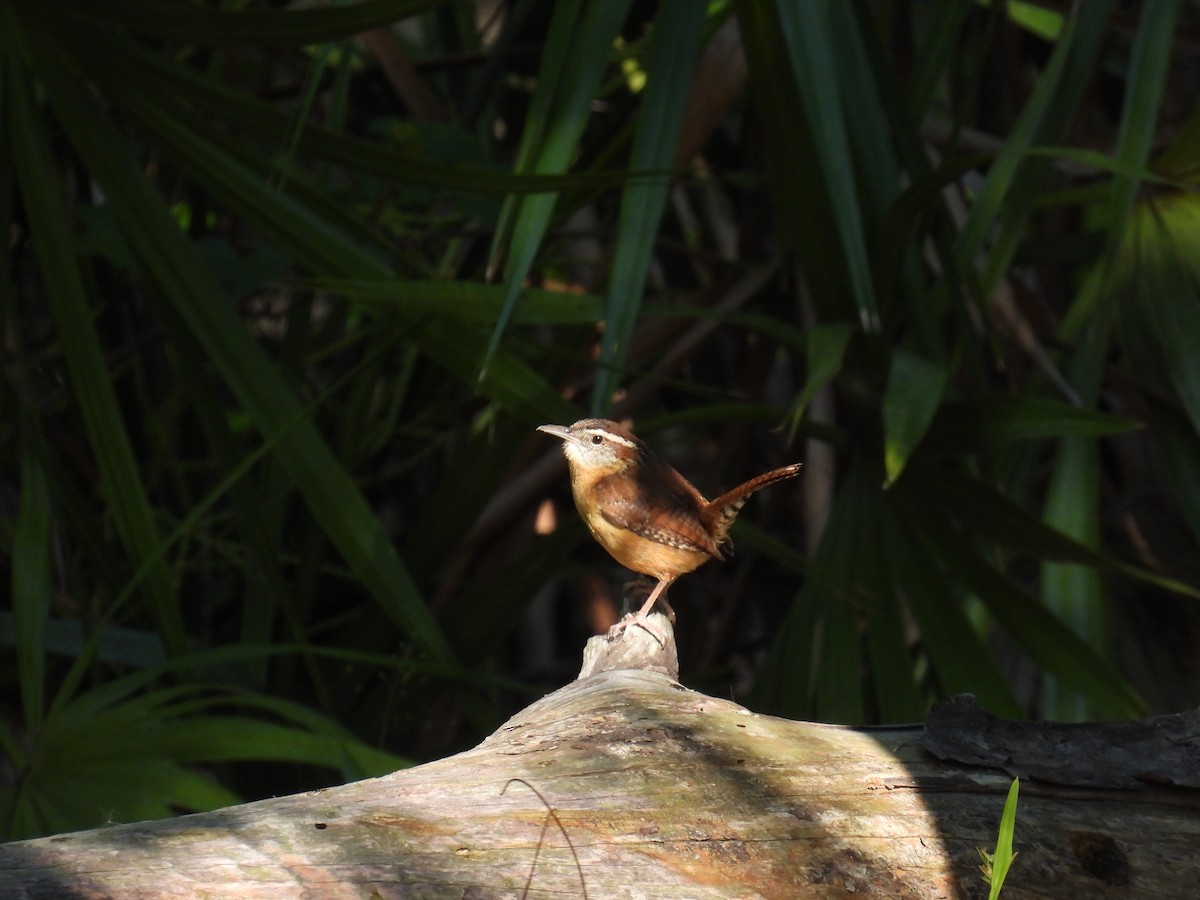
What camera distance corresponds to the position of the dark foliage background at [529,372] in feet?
9.04

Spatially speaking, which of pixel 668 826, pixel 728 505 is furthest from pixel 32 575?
pixel 668 826

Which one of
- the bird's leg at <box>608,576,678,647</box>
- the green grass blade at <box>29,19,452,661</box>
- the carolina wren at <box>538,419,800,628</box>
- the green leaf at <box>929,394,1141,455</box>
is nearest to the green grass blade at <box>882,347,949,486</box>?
the green leaf at <box>929,394,1141,455</box>

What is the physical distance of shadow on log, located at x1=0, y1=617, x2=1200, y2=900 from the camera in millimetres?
1447

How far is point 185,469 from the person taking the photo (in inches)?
176

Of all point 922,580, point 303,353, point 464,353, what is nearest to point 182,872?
point 464,353

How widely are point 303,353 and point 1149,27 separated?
2628mm

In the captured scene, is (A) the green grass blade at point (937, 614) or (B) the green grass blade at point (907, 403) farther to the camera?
(A) the green grass blade at point (937, 614)

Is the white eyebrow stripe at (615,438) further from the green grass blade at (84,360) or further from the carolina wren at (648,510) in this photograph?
the green grass blade at (84,360)

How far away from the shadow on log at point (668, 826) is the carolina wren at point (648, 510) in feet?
3.22

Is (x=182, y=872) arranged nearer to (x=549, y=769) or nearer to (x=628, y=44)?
(x=549, y=769)

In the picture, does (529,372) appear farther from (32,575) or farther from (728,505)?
(32,575)

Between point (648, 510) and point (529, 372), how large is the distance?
46 centimetres

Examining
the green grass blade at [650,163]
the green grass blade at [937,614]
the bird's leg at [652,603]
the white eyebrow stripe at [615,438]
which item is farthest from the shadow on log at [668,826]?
the white eyebrow stripe at [615,438]

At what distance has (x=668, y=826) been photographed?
5.61ft
